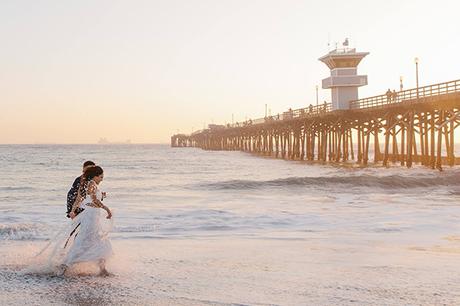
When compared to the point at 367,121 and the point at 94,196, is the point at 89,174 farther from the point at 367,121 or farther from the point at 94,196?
the point at 367,121

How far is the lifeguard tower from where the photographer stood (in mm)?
44656

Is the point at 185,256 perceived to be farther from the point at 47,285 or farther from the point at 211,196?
the point at 211,196

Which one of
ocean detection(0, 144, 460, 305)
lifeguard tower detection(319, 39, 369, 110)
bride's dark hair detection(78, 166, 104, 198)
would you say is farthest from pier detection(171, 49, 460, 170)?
bride's dark hair detection(78, 166, 104, 198)

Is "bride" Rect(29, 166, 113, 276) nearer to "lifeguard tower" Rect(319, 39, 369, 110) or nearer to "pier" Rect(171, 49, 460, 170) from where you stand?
"pier" Rect(171, 49, 460, 170)

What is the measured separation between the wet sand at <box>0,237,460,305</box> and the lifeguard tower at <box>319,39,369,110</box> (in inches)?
1414

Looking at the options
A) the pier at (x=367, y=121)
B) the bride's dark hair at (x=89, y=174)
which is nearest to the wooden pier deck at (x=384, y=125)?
the pier at (x=367, y=121)

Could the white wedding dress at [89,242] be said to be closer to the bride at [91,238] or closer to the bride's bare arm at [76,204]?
the bride at [91,238]

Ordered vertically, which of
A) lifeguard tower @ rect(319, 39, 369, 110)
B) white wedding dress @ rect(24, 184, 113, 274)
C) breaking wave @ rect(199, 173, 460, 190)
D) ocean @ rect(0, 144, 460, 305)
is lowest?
breaking wave @ rect(199, 173, 460, 190)

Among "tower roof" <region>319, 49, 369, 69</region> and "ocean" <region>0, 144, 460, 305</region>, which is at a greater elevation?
"tower roof" <region>319, 49, 369, 69</region>

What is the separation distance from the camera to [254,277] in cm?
699

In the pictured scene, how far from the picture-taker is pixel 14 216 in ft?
48.1

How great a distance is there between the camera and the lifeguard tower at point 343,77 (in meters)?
44.7

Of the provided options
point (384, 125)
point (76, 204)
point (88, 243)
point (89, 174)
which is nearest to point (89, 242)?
point (88, 243)

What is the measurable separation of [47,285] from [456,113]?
26.3 metres
